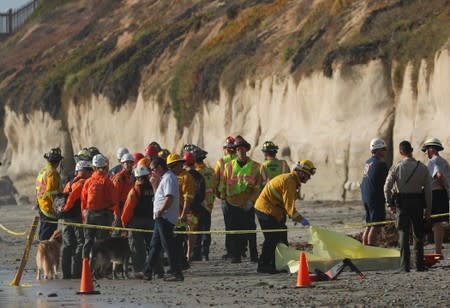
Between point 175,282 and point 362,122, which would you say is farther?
point 362,122

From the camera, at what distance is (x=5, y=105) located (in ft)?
210

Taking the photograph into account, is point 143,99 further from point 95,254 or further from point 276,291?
point 276,291

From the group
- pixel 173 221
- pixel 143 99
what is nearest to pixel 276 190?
pixel 173 221

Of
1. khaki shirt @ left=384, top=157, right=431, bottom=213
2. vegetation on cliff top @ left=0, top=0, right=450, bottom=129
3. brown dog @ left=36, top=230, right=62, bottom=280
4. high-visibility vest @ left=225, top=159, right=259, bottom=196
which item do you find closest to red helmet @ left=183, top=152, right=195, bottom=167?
high-visibility vest @ left=225, top=159, right=259, bottom=196

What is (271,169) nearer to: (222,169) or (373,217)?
(222,169)

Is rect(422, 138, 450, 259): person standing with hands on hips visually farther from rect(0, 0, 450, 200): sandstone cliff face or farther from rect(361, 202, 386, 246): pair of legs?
rect(0, 0, 450, 200): sandstone cliff face

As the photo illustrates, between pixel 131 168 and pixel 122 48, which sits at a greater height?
pixel 122 48

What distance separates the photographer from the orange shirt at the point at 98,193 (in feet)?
68.9

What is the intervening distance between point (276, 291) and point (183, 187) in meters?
4.16

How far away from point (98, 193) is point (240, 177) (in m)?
2.90

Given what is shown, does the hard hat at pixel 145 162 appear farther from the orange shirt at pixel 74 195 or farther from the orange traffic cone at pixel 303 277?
the orange traffic cone at pixel 303 277

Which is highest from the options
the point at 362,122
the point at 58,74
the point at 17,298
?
the point at 58,74

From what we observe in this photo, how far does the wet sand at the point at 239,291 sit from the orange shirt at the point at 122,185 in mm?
1425

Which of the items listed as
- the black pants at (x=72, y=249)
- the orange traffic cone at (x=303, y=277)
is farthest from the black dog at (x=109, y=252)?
the orange traffic cone at (x=303, y=277)
